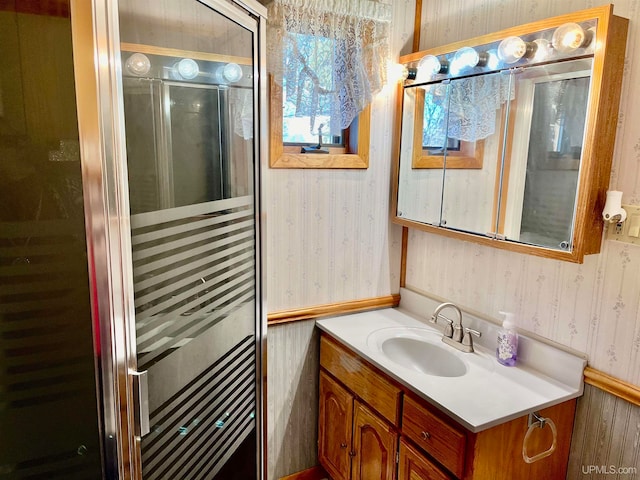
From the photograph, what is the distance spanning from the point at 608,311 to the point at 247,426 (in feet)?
4.18

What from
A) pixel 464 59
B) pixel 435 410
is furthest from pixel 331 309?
pixel 464 59

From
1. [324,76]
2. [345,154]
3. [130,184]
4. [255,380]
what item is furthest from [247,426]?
[324,76]

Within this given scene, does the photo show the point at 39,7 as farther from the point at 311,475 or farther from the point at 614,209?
the point at 311,475

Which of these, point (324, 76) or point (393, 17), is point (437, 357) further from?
point (393, 17)

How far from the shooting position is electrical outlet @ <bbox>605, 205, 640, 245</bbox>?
133 cm

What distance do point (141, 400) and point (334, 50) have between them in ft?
4.86

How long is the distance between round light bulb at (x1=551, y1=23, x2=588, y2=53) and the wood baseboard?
6.76ft

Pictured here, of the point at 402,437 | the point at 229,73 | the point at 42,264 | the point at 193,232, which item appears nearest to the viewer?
the point at 42,264

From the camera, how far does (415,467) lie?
5.12ft

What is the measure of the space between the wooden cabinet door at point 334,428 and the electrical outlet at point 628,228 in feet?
3.75

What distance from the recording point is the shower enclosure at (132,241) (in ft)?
3.06

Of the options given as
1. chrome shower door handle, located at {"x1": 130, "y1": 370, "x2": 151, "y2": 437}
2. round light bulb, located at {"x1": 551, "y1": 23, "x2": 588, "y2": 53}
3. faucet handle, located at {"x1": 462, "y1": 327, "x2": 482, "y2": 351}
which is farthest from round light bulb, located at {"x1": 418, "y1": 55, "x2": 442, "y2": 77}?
chrome shower door handle, located at {"x1": 130, "y1": 370, "x2": 151, "y2": 437}

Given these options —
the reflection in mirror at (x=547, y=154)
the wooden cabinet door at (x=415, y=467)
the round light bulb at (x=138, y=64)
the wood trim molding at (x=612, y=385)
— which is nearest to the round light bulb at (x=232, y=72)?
the round light bulb at (x=138, y=64)

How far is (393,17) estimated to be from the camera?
2016mm
